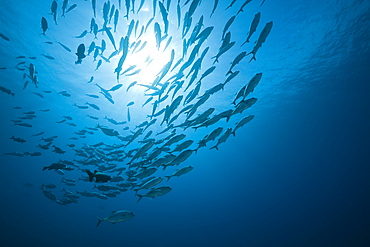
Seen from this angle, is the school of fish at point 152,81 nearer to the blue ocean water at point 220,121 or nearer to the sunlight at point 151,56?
the sunlight at point 151,56

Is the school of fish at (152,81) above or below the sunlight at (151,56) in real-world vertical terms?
below

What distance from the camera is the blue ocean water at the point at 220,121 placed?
1114cm

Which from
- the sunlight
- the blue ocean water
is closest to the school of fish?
the sunlight

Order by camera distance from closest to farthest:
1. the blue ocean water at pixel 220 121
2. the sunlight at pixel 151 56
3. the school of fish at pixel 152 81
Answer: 1. the school of fish at pixel 152 81
2. the sunlight at pixel 151 56
3. the blue ocean water at pixel 220 121

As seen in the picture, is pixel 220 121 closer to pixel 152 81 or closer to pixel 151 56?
pixel 152 81

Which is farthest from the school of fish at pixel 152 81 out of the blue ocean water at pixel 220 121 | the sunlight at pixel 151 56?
the blue ocean water at pixel 220 121

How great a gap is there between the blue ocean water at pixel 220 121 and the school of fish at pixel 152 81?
0.68ft

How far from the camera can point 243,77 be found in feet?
51.5

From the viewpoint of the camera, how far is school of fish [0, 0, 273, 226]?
13.4 feet

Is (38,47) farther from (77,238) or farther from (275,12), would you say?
(77,238)

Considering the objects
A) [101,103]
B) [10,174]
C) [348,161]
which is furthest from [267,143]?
[10,174]

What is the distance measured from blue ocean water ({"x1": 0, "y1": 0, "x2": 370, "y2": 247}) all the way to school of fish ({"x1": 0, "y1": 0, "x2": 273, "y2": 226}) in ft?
0.68

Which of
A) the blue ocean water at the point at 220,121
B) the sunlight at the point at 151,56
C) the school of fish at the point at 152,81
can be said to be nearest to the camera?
the school of fish at the point at 152,81

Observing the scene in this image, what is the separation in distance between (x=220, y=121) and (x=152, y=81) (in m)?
15.0
